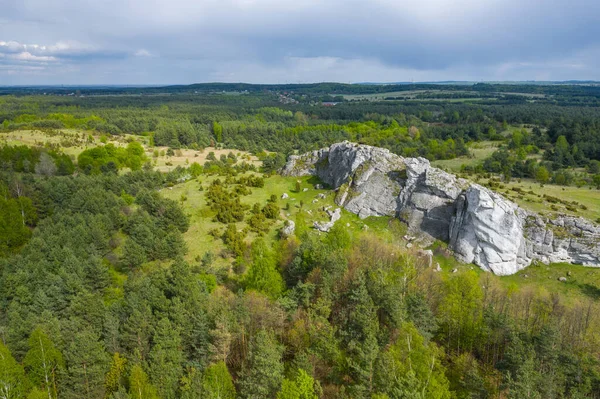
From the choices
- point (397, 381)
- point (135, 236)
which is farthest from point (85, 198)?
point (397, 381)

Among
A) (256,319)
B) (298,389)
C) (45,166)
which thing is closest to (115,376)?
(256,319)

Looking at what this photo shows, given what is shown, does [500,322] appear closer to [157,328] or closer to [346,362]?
[346,362]

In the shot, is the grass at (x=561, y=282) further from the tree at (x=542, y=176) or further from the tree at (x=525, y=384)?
the tree at (x=542, y=176)

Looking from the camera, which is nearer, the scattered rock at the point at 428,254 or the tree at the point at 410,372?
the tree at the point at 410,372

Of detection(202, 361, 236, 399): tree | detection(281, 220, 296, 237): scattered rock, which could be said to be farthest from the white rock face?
detection(202, 361, 236, 399): tree

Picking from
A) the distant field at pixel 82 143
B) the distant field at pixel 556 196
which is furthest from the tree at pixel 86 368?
the distant field at pixel 82 143

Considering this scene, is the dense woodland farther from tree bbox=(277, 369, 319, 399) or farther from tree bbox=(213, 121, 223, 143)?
tree bbox=(213, 121, 223, 143)

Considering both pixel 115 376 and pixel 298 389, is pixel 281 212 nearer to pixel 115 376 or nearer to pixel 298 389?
pixel 115 376
